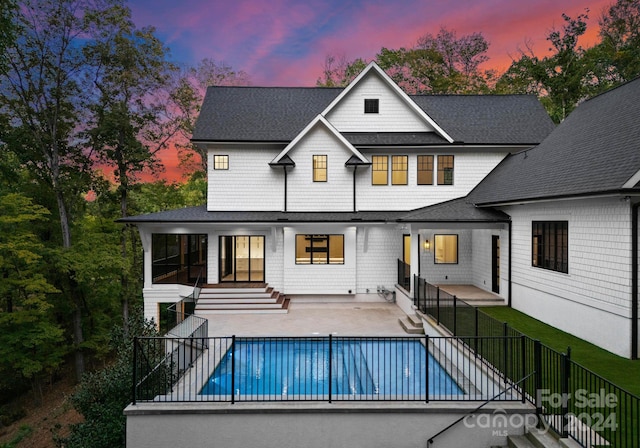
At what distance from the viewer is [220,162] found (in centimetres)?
1806

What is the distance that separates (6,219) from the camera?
1684 centimetres

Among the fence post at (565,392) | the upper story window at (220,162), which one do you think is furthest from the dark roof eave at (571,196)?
the upper story window at (220,162)

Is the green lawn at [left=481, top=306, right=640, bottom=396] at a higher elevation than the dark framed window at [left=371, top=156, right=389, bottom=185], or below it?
below

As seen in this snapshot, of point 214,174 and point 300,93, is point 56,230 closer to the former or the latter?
point 214,174

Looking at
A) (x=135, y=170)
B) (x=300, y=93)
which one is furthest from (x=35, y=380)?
(x=300, y=93)

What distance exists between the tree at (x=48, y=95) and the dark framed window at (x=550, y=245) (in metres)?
23.4

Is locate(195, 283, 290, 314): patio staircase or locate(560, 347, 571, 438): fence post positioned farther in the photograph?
locate(195, 283, 290, 314): patio staircase

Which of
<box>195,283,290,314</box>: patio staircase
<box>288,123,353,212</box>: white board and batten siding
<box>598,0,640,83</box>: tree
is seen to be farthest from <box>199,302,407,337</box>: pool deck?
<box>598,0,640,83</box>: tree

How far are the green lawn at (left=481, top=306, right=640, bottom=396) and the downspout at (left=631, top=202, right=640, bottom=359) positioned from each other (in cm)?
44

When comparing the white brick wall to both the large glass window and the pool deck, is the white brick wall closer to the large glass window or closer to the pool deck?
the pool deck

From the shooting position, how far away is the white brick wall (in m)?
18.7

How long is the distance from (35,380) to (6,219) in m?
11.5

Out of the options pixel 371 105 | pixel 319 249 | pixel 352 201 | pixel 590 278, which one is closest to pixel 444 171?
pixel 352 201

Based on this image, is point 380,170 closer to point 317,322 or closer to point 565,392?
point 317,322
